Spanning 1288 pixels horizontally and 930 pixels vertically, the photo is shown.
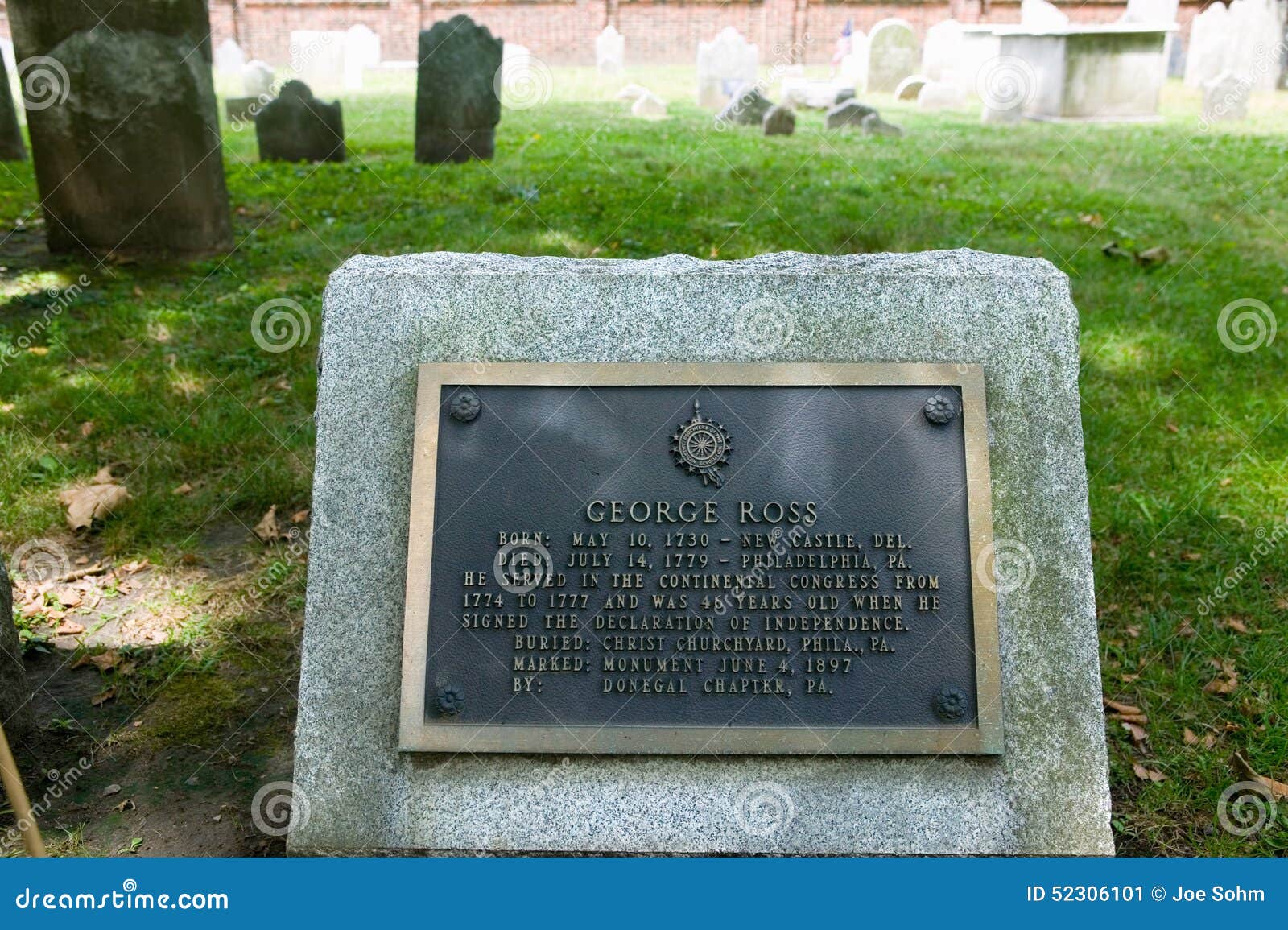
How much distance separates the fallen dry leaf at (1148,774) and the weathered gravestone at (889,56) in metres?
15.4

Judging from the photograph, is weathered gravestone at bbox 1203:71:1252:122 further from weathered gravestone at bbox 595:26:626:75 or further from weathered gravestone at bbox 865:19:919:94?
weathered gravestone at bbox 595:26:626:75

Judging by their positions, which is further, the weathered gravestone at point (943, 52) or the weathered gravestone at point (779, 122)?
the weathered gravestone at point (943, 52)

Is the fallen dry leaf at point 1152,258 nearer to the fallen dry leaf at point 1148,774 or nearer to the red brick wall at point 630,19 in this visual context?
the fallen dry leaf at point 1148,774

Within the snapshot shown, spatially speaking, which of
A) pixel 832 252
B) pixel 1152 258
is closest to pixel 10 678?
pixel 832 252

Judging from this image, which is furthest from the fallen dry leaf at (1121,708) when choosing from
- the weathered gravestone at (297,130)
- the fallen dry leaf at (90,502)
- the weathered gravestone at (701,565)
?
the weathered gravestone at (297,130)

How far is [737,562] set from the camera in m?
2.84

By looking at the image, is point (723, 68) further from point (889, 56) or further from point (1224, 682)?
point (1224, 682)

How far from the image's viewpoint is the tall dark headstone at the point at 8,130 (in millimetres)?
8945

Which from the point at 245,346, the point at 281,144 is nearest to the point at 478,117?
the point at 281,144

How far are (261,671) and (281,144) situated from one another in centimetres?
704

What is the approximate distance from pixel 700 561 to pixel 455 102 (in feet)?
25.1

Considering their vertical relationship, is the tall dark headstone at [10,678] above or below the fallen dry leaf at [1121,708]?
above

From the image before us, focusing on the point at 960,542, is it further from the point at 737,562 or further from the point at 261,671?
the point at 261,671

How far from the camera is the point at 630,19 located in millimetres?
22359
